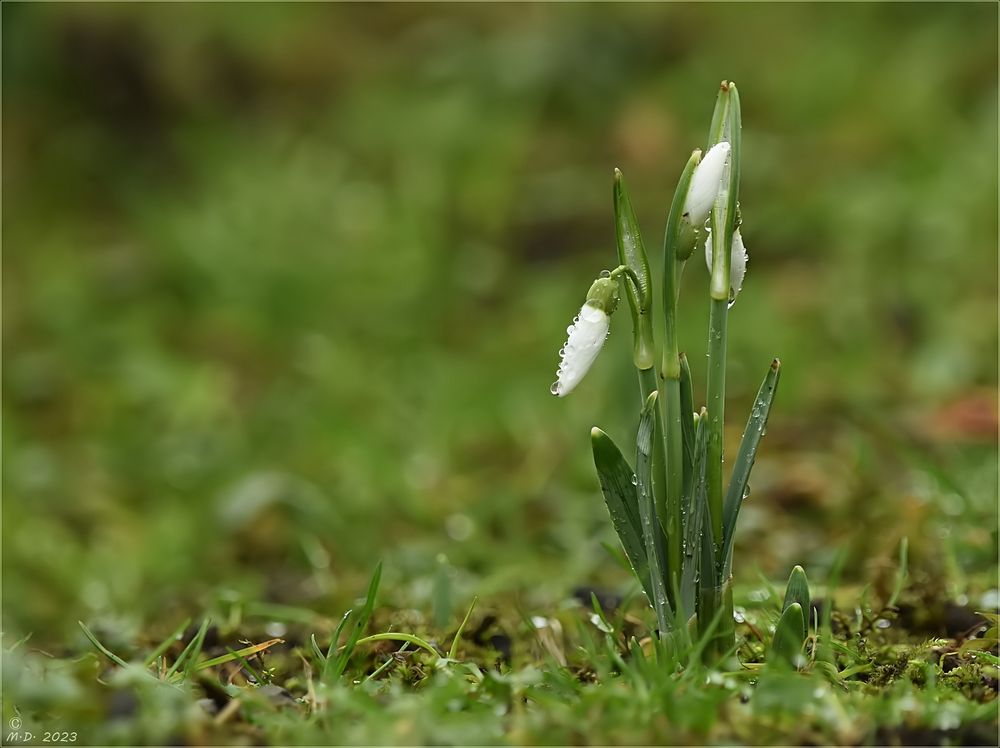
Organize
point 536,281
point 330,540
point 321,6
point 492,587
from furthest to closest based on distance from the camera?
1. point 321,6
2. point 536,281
3. point 330,540
4. point 492,587

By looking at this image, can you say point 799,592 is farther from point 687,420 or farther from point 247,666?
point 247,666

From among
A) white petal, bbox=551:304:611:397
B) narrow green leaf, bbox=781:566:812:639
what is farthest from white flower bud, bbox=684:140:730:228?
narrow green leaf, bbox=781:566:812:639

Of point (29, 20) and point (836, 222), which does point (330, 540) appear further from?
point (29, 20)

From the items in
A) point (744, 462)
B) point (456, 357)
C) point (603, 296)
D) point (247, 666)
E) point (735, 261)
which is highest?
point (456, 357)

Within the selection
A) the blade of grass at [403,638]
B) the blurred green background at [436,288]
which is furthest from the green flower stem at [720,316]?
the blurred green background at [436,288]

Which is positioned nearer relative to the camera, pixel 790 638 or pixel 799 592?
pixel 790 638

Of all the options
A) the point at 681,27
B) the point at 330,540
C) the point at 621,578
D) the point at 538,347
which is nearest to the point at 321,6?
the point at 681,27

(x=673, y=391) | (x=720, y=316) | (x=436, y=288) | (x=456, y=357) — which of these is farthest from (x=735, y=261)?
(x=436, y=288)
